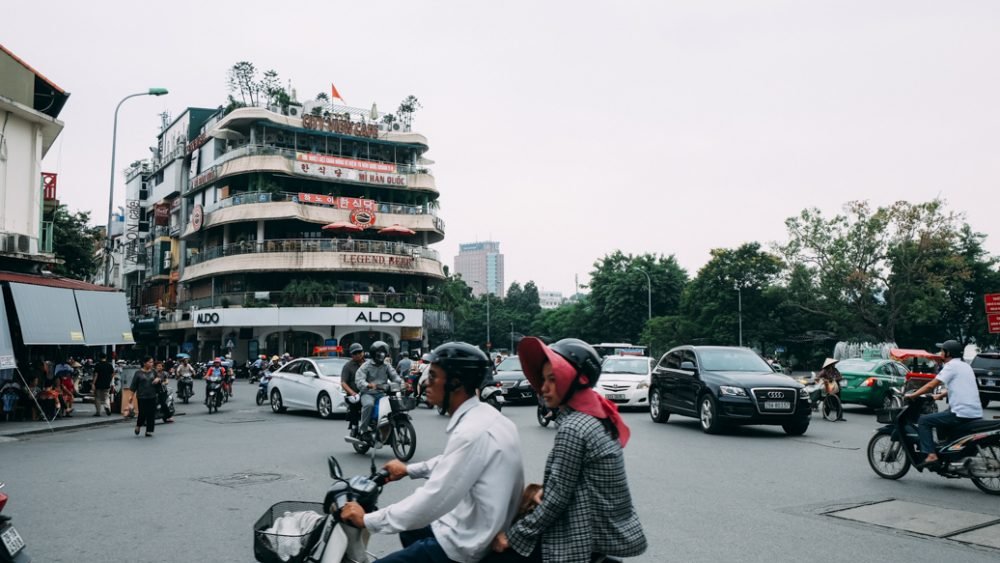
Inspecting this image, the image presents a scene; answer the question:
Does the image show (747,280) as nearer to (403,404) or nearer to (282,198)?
(282,198)

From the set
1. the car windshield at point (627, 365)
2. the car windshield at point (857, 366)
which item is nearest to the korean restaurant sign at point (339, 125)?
the car windshield at point (627, 365)

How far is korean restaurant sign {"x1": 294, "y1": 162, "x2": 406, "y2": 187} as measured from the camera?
173ft

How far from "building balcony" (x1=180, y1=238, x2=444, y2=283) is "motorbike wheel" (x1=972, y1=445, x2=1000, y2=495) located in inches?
1758

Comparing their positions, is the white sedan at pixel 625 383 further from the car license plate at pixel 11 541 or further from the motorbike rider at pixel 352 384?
the car license plate at pixel 11 541

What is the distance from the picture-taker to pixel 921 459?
356 inches

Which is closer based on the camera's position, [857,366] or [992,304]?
[857,366]

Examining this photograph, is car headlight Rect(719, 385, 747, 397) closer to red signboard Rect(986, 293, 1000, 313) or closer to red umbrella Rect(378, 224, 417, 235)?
red signboard Rect(986, 293, 1000, 313)

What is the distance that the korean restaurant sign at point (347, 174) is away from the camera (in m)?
52.7

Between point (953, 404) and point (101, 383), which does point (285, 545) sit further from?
point (101, 383)

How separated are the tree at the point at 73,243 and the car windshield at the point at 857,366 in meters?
31.8

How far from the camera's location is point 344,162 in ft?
176

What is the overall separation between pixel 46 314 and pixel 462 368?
695 inches

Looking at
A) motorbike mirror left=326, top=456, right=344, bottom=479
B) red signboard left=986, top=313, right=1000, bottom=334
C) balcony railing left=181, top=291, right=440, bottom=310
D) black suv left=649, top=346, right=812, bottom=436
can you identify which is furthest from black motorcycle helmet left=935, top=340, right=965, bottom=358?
balcony railing left=181, top=291, right=440, bottom=310

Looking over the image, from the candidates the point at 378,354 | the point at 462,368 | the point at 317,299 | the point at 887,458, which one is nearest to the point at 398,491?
the point at 378,354
